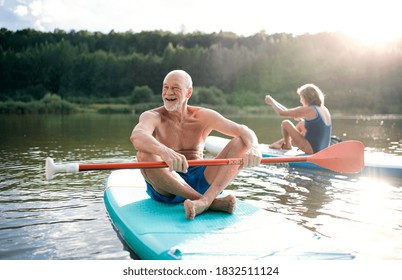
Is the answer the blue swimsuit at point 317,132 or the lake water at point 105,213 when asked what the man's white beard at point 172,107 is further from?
the blue swimsuit at point 317,132

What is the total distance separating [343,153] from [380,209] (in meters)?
0.75

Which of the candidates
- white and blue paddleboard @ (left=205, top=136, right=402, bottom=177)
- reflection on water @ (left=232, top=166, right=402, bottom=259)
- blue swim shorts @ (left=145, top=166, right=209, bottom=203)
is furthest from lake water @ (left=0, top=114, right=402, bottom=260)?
blue swim shorts @ (left=145, top=166, right=209, bottom=203)

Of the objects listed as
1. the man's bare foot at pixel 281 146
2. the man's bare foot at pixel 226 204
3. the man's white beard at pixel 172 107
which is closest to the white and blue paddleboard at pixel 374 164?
the man's bare foot at pixel 281 146

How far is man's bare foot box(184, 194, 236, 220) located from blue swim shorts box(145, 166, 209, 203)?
245 millimetres

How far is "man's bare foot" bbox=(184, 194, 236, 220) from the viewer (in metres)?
2.95

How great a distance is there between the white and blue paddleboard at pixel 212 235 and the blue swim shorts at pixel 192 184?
0.05 metres

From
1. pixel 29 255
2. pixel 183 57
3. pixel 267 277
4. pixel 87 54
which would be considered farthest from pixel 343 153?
pixel 183 57

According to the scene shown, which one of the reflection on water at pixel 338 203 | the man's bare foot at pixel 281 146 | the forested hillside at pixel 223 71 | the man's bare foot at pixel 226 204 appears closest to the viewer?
the man's bare foot at pixel 226 204

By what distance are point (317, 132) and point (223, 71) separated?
134 ft

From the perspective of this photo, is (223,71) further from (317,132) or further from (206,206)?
(206,206)

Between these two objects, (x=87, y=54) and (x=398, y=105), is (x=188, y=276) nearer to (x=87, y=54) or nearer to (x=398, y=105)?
(x=398, y=105)

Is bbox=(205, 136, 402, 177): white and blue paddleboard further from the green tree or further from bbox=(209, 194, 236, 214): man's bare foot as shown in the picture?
the green tree

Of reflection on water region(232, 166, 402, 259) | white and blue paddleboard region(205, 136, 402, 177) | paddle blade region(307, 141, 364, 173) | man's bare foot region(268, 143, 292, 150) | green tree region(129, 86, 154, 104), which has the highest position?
green tree region(129, 86, 154, 104)

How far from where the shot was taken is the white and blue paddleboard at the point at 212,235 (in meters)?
2.44
